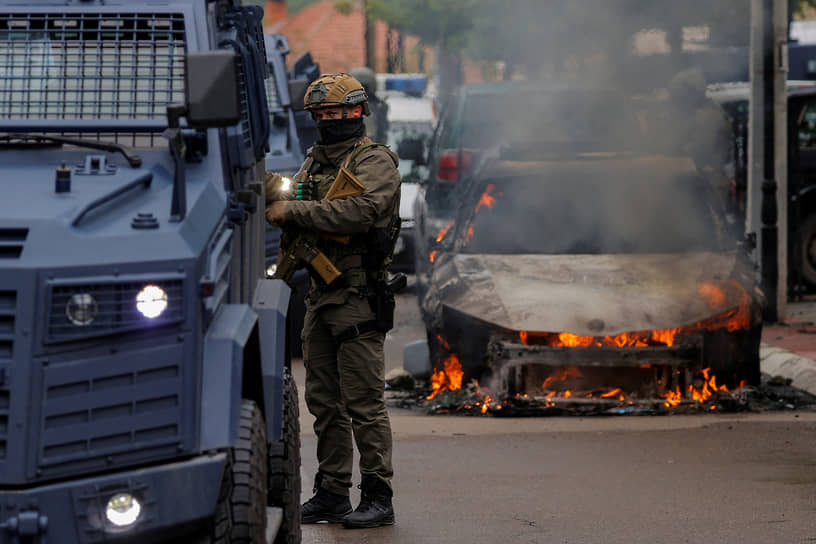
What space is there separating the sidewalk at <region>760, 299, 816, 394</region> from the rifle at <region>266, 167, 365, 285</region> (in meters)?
5.02

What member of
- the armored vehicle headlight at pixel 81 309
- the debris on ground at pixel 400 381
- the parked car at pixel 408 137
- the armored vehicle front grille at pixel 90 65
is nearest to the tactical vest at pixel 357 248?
the armored vehicle front grille at pixel 90 65

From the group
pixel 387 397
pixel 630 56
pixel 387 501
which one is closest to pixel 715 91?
pixel 630 56

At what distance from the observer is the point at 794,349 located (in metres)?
12.7

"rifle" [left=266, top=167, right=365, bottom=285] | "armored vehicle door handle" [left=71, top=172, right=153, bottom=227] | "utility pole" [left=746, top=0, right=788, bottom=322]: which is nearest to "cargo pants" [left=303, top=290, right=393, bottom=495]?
"rifle" [left=266, top=167, right=365, bottom=285]

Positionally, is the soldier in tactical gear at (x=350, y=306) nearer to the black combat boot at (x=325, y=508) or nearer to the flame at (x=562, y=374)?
the black combat boot at (x=325, y=508)

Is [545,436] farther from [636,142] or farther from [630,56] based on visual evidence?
[630,56]

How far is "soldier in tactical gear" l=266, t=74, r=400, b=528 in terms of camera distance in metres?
6.76

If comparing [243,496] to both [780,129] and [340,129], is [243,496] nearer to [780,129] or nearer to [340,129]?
[340,129]

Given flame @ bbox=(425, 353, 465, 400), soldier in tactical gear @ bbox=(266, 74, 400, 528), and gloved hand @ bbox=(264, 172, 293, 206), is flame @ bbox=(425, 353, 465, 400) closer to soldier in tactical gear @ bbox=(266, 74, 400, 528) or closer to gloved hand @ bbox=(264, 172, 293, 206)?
soldier in tactical gear @ bbox=(266, 74, 400, 528)

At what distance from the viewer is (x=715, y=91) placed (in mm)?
20844

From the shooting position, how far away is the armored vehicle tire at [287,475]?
5.59m

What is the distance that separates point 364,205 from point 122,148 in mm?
1657

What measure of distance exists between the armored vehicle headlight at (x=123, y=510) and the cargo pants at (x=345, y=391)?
257cm

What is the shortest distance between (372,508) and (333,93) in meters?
1.71
